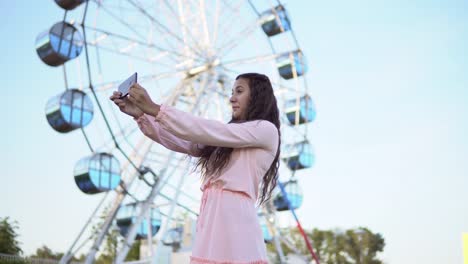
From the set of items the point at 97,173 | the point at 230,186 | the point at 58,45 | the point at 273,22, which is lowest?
the point at 230,186

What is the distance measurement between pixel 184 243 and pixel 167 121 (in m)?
18.7

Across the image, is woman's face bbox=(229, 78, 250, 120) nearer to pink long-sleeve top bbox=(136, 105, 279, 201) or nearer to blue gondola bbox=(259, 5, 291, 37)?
pink long-sleeve top bbox=(136, 105, 279, 201)

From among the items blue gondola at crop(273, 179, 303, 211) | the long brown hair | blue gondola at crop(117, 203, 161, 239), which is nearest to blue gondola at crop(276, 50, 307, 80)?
blue gondola at crop(273, 179, 303, 211)

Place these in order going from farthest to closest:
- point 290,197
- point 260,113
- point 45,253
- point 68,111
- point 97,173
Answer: point 45,253 < point 290,197 < point 97,173 < point 68,111 < point 260,113

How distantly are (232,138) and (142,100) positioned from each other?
1.14ft

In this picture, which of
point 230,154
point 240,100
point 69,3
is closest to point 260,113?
point 240,100

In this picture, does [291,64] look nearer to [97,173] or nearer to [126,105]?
[97,173]

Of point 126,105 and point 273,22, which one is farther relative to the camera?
point 273,22

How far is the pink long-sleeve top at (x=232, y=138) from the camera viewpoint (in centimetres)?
213

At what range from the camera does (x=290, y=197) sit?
21.5 meters

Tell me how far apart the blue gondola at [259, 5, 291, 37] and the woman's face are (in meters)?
18.0

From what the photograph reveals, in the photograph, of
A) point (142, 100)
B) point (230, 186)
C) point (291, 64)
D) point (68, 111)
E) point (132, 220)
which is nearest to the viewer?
point (142, 100)

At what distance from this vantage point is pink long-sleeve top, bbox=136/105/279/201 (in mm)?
2127

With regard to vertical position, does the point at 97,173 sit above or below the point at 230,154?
above
